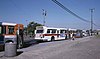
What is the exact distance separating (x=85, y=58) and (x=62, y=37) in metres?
24.6

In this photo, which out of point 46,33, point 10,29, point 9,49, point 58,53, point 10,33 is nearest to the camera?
point 9,49

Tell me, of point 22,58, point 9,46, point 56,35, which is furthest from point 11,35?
point 56,35

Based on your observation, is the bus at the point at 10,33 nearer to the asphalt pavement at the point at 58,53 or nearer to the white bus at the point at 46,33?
the asphalt pavement at the point at 58,53

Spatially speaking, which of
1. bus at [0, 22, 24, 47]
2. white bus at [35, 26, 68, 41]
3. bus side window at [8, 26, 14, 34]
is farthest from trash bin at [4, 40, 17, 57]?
white bus at [35, 26, 68, 41]

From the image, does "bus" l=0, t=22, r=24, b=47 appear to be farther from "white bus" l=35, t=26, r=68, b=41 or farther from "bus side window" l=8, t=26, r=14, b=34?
"white bus" l=35, t=26, r=68, b=41

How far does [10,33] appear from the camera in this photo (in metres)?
17.3

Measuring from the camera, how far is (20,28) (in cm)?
1862

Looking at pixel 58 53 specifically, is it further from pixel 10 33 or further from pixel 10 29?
pixel 10 29

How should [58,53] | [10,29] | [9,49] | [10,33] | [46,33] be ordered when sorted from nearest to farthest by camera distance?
[9,49]
[58,53]
[10,33]
[10,29]
[46,33]

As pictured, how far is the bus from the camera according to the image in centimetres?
1649

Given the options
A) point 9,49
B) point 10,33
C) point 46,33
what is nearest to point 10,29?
point 10,33

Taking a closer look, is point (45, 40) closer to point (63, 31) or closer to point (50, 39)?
point (50, 39)

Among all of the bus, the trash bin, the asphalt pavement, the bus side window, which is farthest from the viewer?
the bus side window

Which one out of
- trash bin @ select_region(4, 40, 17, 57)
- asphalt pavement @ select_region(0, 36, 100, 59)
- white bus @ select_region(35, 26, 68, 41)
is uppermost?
white bus @ select_region(35, 26, 68, 41)
